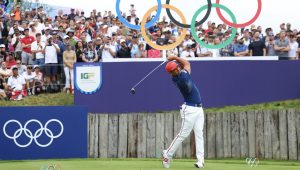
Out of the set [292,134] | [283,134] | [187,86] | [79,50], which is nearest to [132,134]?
[283,134]

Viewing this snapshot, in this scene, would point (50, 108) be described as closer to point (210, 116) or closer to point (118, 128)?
point (118, 128)

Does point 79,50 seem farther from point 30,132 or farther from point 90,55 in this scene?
point 30,132

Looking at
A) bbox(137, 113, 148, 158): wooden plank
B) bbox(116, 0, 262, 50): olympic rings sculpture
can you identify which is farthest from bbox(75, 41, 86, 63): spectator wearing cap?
bbox(137, 113, 148, 158): wooden plank

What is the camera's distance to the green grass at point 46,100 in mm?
23922

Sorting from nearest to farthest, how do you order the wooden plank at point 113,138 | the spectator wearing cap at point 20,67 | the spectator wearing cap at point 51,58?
the wooden plank at point 113,138 → the spectator wearing cap at point 20,67 → the spectator wearing cap at point 51,58

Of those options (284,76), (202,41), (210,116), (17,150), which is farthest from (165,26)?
(17,150)

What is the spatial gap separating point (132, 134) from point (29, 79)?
218 inches

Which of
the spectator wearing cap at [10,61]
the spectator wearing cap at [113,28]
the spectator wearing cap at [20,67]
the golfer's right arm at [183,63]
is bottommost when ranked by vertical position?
the spectator wearing cap at [20,67]

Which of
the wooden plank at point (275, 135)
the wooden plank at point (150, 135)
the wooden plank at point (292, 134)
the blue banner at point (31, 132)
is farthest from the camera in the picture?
the wooden plank at point (150, 135)

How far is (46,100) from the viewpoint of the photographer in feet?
80.0

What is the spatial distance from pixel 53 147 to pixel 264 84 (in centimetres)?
755

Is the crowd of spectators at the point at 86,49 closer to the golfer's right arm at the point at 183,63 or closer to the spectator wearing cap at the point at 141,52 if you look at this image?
the spectator wearing cap at the point at 141,52

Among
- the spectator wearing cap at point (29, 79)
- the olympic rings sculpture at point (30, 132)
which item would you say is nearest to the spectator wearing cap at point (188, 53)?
the spectator wearing cap at point (29, 79)

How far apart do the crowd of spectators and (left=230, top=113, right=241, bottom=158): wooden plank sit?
386cm
